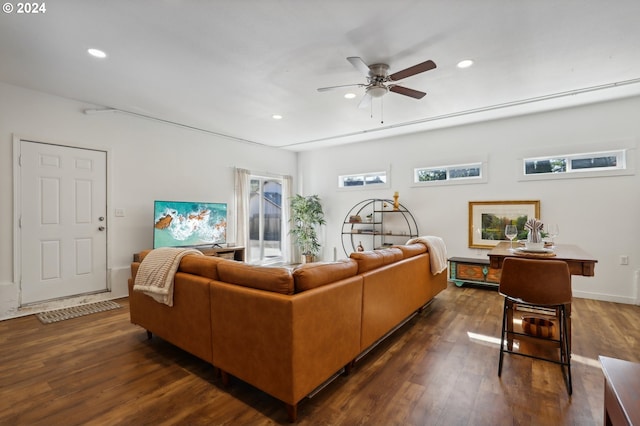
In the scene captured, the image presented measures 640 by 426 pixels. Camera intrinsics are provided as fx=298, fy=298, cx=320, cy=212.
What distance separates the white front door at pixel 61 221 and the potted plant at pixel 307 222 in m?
3.59

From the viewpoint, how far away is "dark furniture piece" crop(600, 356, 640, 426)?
Result: 2.18 ft

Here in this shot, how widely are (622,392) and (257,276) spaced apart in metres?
1.64

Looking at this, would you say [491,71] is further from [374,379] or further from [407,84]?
[374,379]

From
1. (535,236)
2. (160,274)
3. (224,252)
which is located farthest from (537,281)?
(224,252)

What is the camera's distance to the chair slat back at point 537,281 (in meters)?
2.12

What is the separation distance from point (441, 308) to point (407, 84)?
2.76 m

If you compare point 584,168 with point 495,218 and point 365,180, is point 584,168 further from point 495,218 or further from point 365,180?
point 365,180

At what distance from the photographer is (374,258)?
99.4 inches

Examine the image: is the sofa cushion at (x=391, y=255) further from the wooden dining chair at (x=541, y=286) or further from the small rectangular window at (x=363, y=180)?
the small rectangular window at (x=363, y=180)

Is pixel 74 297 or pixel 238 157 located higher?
pixel 238 157

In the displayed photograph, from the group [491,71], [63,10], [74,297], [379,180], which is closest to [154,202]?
[74,297]

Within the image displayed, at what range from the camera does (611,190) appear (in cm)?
405

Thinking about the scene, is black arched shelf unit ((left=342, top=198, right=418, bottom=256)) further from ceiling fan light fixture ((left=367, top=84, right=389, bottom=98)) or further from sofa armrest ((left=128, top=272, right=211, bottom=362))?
sofa armrest ((left=128, top=272, right=211, bottom=362))

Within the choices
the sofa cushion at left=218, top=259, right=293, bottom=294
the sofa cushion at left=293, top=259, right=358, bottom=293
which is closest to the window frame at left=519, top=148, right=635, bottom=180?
the sofa cushion at left=293, top=259, right=358, bottom=293
